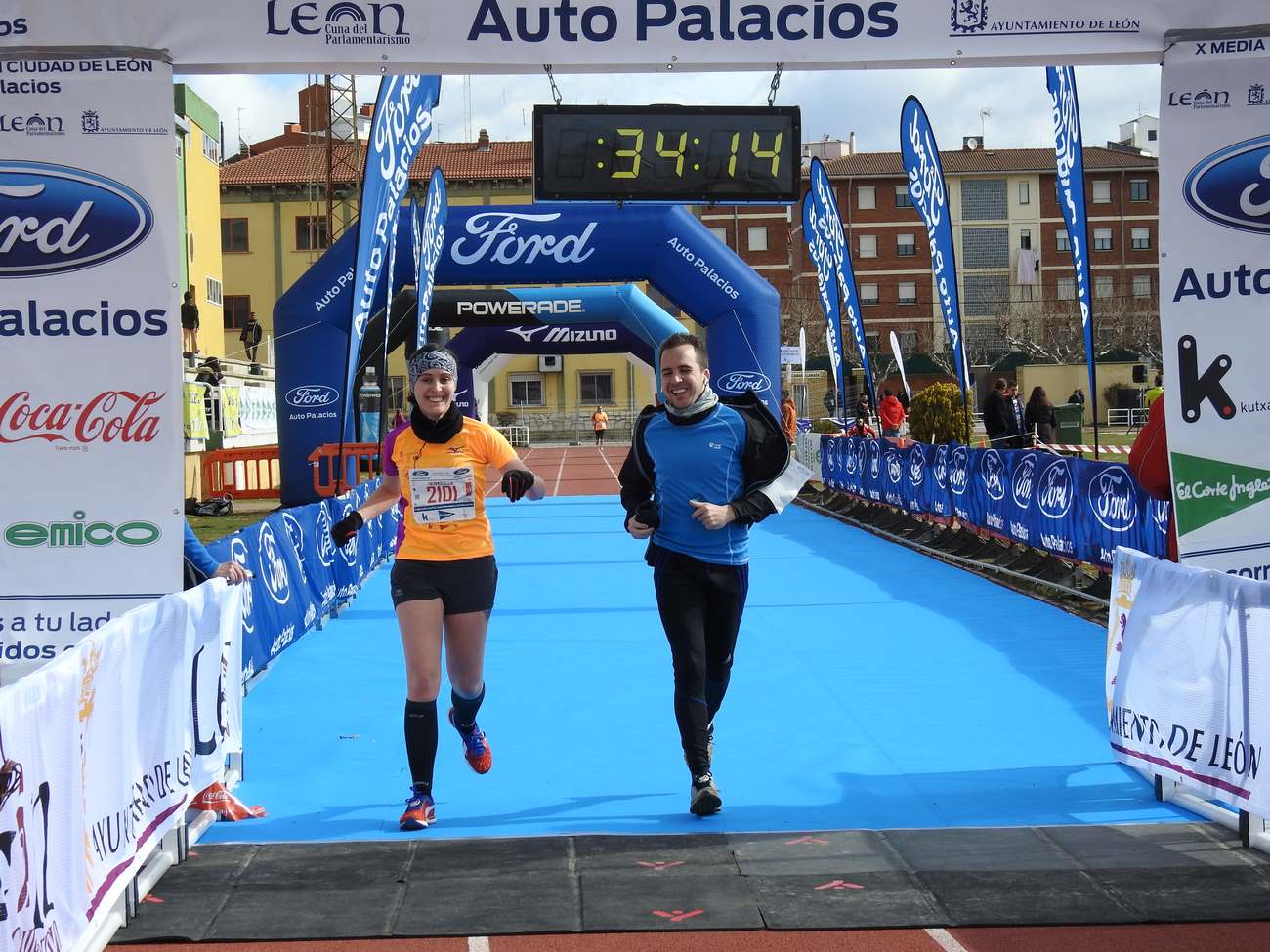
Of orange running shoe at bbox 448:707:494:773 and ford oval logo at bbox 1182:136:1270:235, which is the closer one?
ford oval logo at bbox 1182:136:1270:235

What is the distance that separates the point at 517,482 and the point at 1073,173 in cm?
684

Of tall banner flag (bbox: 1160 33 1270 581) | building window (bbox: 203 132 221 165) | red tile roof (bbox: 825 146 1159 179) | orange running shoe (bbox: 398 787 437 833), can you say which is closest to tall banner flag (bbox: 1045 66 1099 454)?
tall banner flag (bbox: 1160 33 1270 581)

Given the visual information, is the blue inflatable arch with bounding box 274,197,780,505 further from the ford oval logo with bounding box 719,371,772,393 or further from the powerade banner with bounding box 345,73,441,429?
the powerade banner with bounding box 345,73,441,429

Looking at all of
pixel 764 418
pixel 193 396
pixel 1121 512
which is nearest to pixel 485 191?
pixel 193 396

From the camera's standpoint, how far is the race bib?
18.4ft

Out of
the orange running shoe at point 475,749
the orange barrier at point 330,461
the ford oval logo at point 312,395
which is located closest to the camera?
the orange running shoe at point 475,749

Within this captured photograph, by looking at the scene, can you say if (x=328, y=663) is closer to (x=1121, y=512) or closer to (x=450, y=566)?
(x=450, y=566)

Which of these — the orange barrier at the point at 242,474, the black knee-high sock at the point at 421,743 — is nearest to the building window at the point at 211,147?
the orange barrier at the point at 242,474

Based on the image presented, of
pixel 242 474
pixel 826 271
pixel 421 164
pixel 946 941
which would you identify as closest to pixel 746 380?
pixel 826 271

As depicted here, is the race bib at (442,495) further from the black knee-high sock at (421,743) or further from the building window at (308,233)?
the building window at (308,233)

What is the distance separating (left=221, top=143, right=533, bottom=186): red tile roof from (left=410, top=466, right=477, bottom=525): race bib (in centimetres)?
5483

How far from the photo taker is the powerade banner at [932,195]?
15258 mm

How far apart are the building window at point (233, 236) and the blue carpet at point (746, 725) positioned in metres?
53.2

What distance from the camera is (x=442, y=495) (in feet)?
18.5
